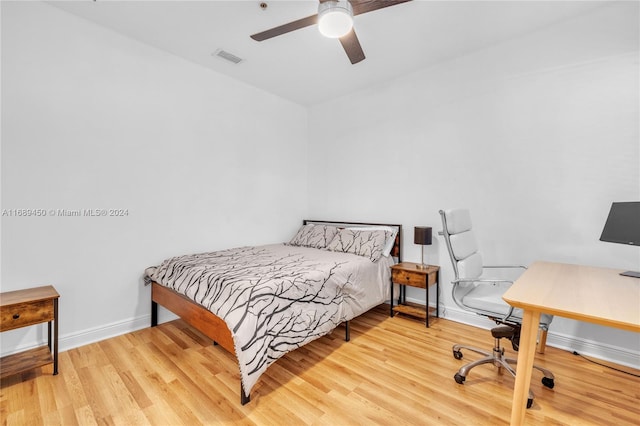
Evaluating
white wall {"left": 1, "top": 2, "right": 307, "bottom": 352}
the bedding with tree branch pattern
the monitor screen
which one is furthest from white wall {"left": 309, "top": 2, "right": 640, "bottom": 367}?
white wall {"left": 1, "top": 2, "right": 307, "bottom": 352}

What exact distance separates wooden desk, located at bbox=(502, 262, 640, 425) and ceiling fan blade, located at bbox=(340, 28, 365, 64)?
1.95 meters

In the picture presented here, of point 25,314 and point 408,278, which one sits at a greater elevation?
point 408,278

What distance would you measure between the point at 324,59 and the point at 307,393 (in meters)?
3.09

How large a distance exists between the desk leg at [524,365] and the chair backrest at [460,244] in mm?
736

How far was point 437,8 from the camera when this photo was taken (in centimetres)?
232

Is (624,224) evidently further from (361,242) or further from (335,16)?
(335,16)

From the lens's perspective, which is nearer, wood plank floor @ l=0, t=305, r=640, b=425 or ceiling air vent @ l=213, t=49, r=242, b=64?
wood plank floor @ l=0, t=305, r=640, b=425

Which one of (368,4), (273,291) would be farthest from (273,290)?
(368,4)

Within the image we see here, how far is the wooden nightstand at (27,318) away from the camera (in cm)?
189

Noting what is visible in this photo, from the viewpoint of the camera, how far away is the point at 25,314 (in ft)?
6.39

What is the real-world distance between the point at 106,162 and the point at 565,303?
11.2 feet

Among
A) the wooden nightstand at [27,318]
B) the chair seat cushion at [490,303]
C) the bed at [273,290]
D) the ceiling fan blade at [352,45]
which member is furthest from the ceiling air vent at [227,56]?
the chair seat cushion at [490,303]

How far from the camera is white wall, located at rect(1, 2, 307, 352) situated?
2234 mm

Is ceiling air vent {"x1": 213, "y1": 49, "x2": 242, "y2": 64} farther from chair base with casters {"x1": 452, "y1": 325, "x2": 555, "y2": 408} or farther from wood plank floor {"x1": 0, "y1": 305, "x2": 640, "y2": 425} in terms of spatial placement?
chair base with casters {"x1": 452, "y1": 325, "x2": 555, "y2": 408}
